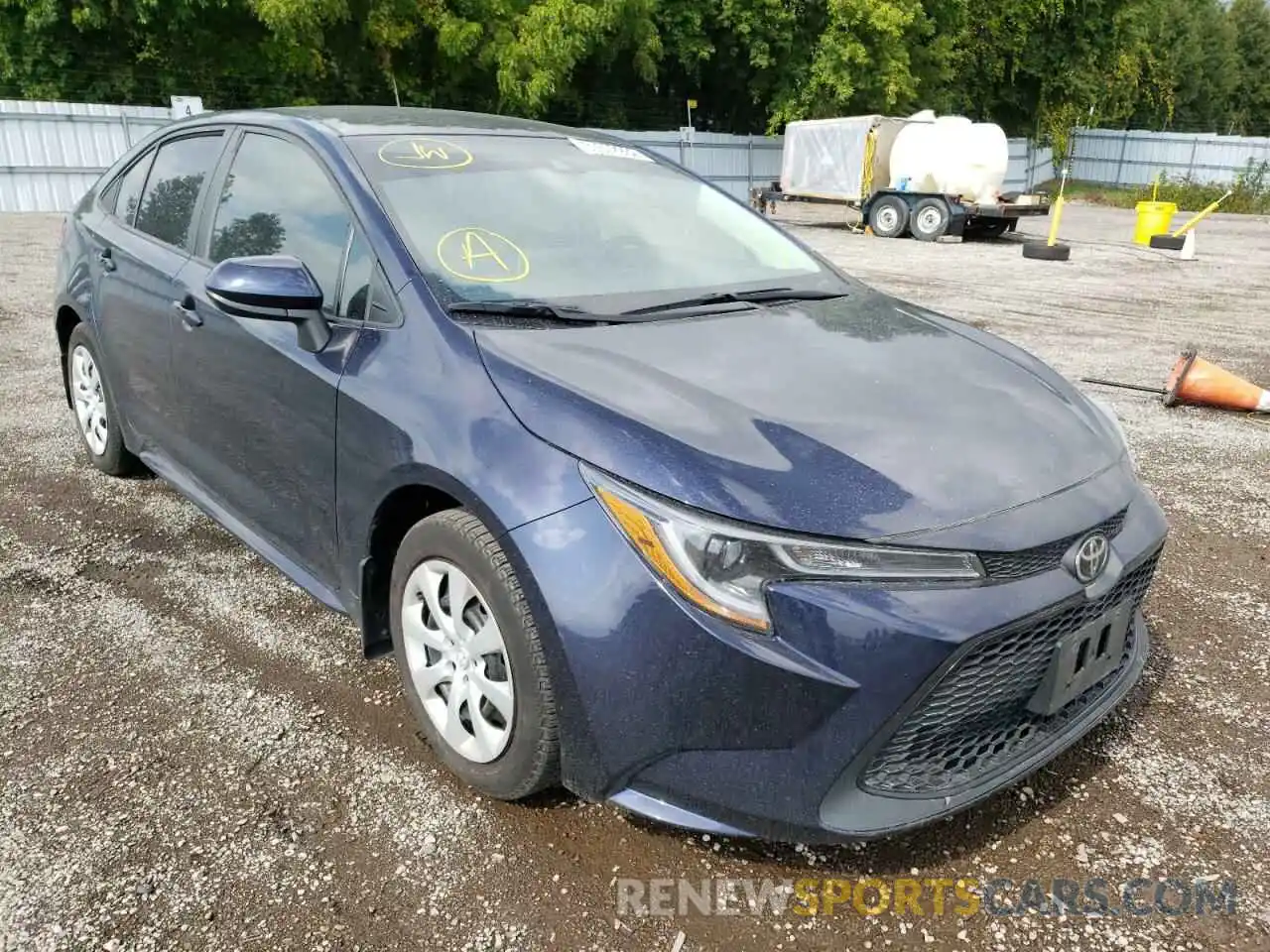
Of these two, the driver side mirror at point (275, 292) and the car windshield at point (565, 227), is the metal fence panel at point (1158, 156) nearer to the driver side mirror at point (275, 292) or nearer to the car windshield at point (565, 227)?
the car windshield at point (565, 227)

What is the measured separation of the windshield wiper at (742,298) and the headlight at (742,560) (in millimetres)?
936

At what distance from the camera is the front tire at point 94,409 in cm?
412

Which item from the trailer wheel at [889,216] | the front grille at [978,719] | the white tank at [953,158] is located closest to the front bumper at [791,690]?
the front grille at [978,719]

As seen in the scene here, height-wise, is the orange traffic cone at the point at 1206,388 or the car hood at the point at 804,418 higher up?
the car hood at the point at 804,418

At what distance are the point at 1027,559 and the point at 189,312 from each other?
270 cm

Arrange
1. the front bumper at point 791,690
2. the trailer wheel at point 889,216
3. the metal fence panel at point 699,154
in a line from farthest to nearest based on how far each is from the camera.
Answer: the trailer wheel at point 889,216
the metal fence panel at point 699,154
the front bumper at point 791,690

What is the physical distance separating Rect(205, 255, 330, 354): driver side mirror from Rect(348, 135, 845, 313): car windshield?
0.98ft

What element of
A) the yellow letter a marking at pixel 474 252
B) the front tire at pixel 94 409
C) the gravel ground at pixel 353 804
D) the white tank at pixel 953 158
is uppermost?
the white tank at pixel 953 158

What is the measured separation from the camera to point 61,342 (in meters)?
4.58

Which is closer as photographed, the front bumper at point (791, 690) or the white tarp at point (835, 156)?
the front bumper at point (791, 690)

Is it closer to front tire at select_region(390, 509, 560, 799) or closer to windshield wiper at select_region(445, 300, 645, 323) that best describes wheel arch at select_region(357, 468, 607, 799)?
front tire at select_region(390, 509, 560, 799)

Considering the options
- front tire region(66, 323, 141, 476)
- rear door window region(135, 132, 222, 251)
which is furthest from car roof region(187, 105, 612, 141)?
front tire region(66, 323, 141, 476)

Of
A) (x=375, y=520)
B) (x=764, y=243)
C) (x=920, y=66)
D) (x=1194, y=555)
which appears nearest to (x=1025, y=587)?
(x=375, y=520)

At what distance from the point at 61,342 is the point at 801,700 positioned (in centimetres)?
426
